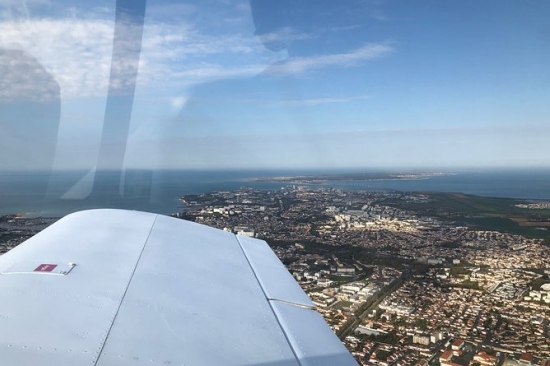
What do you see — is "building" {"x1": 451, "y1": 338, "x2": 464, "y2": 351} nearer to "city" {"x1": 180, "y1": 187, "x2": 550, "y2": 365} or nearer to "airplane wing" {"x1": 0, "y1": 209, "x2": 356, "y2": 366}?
"city" {"x1": 180, "y1": 187, "x2": 550, "y2": 365}

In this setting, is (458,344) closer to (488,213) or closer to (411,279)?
(411,279)

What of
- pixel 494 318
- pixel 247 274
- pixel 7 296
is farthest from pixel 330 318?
pixel 7 296

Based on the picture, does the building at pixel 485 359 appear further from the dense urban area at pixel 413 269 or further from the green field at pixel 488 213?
the green field at pixel 488 213

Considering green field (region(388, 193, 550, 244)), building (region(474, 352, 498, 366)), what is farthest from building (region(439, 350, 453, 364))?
green field (region(388, 193, 550, 244))

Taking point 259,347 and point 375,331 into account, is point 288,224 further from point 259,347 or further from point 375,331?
point 259,347

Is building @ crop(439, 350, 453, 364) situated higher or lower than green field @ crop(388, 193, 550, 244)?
→ lower

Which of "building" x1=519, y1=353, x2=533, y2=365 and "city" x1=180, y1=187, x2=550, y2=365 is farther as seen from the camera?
"city" x1=180, y1=187, x2=550, y2=365

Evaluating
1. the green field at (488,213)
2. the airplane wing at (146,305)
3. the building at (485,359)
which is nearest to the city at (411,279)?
the building at (485,359)
